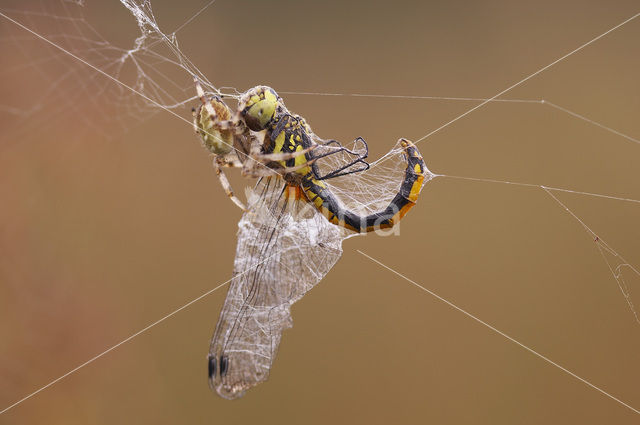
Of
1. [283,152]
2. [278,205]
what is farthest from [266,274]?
[283,152]

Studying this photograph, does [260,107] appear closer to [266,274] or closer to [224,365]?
[266,274]

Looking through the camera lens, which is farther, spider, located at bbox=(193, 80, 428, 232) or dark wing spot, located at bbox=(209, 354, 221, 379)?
dark wing spot, located at bbox=(209, 354, 221, 379)

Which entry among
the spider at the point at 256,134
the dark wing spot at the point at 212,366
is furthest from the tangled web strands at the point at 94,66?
the dark wing spot at the point at 212,366

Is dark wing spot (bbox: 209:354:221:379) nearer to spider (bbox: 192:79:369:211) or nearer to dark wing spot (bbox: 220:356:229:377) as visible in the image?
dark wing spot (bbox: 220:356:229:377)

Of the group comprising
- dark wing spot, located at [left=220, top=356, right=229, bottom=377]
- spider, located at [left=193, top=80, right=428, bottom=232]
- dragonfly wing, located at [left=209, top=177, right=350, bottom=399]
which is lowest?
dark wing spot, located at [left=220, top=356, right=229, bottom=377]

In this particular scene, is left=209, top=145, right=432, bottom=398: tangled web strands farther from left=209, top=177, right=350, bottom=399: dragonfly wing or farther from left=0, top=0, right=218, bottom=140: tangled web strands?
left=0, top=0, right=218, bottom=140: tangled web strands

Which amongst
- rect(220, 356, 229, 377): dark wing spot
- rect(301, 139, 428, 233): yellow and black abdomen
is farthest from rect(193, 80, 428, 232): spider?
rect(220, 356, 229, 377): dark wing spot

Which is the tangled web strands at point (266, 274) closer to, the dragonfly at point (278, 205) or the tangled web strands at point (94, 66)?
the dragonfly at point (278, 205)

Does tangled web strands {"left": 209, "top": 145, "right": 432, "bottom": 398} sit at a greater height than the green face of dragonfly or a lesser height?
lesser
